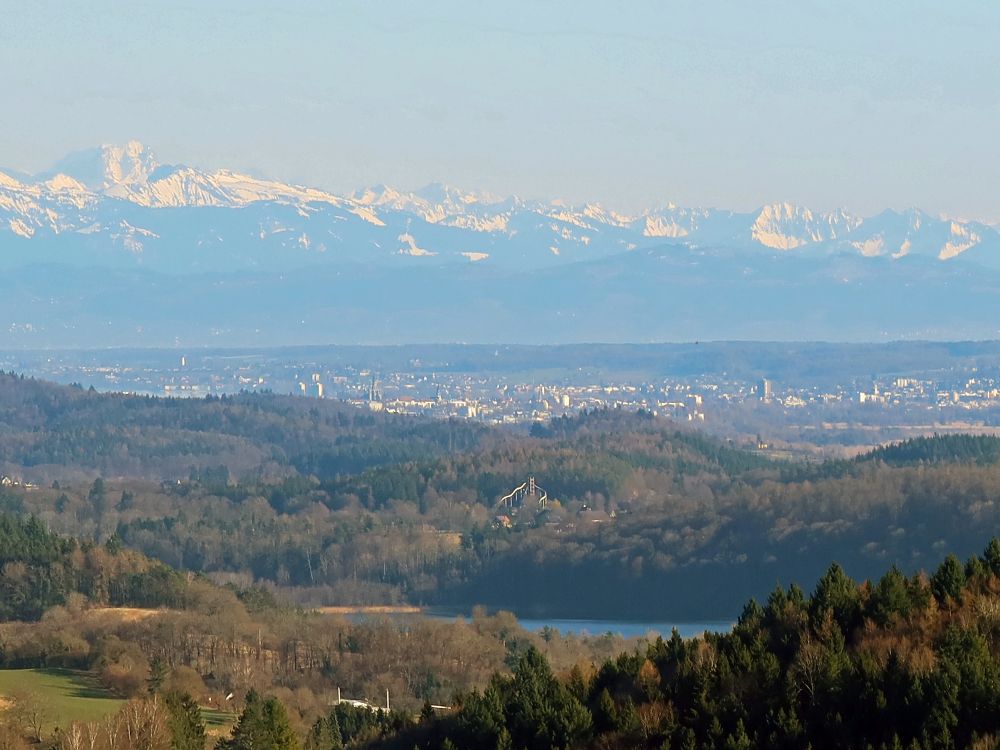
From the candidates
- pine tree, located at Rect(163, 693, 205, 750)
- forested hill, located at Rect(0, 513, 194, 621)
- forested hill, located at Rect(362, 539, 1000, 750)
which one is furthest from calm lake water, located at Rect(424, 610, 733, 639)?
forested hill, located at Rect(362, 539, 1000, 750)

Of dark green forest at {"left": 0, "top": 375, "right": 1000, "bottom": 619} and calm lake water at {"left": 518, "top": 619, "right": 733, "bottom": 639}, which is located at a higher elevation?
dark green forest at {"left": 0, "top": 375, "right": 1000, "bottom": 619}

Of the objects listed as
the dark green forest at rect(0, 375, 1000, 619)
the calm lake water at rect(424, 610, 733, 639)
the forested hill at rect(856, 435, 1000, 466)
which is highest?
the forested hill at rect(856, 435, 1000, 466)

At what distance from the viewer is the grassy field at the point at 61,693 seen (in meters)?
55.3

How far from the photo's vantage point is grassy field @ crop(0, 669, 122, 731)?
181 ft

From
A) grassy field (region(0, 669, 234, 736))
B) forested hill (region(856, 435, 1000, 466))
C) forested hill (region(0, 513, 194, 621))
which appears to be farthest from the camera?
forested hill (region(856, 435, 1000, 466))

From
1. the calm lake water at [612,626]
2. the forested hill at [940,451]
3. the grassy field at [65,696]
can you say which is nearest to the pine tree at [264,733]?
the grassy field at [65,696]

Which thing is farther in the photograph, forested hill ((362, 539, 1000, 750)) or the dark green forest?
the dark green forest

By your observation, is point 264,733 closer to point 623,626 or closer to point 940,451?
point 623,626

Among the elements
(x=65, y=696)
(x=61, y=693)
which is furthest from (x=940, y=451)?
(x=65, y=696)

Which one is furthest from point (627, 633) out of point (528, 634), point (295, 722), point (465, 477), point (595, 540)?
point (465, 477)

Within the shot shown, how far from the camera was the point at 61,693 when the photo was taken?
61062 millimetres

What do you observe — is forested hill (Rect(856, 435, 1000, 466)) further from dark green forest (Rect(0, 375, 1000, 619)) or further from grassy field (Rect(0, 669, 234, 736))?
grassy field (Rect(0, 669, 234, 736))

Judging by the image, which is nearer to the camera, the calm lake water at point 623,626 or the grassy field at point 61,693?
the grassy field at point 61,693

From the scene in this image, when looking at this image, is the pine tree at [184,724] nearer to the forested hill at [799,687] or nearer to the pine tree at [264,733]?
the pine tree at [264,733]
